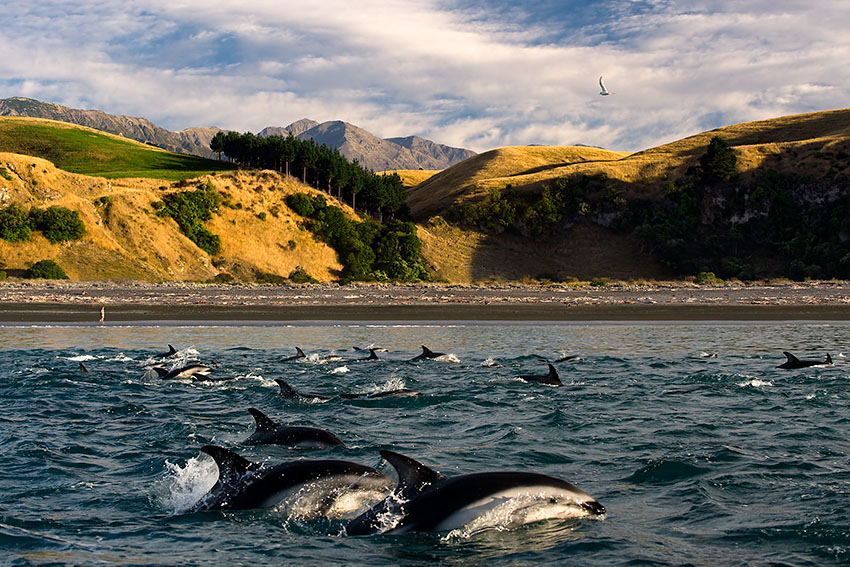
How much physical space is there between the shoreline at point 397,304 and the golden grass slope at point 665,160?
5688 centimetres

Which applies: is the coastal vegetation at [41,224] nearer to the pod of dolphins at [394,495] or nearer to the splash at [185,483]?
the splash at [185,483]

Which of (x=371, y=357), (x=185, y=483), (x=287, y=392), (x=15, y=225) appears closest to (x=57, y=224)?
(x=15, y=225)

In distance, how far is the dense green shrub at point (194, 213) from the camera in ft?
268

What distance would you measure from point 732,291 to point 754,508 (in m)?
48.8

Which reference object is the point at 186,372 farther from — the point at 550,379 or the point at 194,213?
the point at 194,213

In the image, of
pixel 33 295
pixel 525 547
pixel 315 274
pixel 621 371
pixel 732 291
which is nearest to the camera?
pixel 525 547

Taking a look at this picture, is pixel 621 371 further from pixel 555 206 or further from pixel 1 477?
pixel 555 206

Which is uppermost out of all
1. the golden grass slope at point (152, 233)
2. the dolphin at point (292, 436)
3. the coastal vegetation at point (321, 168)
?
the coastal vegetation at point (321, 168)

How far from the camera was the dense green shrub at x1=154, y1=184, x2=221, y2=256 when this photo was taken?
3219 inches

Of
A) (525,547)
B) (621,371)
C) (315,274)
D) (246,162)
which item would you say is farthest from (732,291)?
(246,162)

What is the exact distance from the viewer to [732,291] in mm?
55281

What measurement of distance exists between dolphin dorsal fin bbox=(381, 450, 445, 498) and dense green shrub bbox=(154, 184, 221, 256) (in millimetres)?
76225

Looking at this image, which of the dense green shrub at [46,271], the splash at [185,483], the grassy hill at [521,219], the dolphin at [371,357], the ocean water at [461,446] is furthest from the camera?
the grassy hill at [521,219]

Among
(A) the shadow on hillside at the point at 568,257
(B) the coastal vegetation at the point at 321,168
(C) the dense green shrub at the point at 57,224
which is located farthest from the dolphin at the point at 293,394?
(B) the coastal vegetation at the point at 321,168
